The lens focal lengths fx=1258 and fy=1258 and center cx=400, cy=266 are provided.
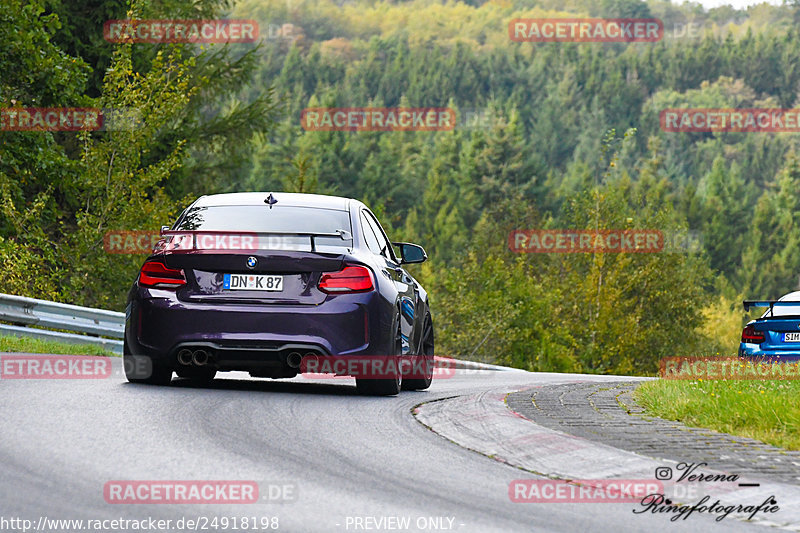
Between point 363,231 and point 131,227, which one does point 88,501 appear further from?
point 131,227

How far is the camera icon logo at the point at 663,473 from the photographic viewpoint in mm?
6451

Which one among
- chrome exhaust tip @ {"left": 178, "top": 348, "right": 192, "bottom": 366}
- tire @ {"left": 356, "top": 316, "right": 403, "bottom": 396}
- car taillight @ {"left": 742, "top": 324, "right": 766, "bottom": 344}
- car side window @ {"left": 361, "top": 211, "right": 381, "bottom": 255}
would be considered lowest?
car taillight @ {"left": 742, "top": 324, "right": 766, "bottom": 344}

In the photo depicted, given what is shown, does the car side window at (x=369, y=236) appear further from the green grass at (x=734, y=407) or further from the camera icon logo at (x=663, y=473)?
the camera icon logo at (x=663, y=473)

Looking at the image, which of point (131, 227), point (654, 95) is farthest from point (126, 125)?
→ point (654, 95)

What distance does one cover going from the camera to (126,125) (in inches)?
1000

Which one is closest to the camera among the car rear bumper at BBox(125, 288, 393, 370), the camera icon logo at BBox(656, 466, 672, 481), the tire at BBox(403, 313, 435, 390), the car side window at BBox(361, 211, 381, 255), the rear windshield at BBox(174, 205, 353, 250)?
the camera icon logo at BBox(656, 466, 672, 481)

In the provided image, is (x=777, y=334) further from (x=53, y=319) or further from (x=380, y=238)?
(x=53, y=319)

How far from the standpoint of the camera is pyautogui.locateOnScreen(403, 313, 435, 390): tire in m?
11.9

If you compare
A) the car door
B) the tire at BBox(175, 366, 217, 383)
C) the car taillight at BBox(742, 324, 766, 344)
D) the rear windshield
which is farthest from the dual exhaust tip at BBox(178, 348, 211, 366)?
the car taillight at BBox(742, 324, 766, 344)

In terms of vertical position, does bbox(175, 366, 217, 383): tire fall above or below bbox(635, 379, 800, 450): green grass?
below

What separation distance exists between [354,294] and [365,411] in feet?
3.49

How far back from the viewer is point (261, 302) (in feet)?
32.6

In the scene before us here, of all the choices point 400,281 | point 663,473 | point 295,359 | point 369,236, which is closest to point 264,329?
point 295,359

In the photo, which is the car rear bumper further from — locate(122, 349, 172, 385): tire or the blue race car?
the blue race car
